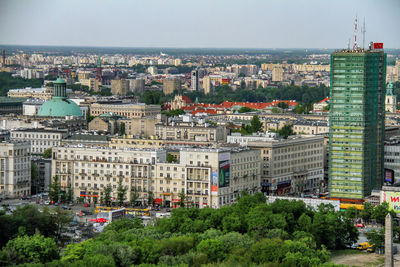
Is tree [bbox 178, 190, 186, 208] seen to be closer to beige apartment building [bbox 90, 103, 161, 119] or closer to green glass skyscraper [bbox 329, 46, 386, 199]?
green glass skyscraper [bbox 329, 46, 386, 199]

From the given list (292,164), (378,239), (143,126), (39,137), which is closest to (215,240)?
A: (378,239)

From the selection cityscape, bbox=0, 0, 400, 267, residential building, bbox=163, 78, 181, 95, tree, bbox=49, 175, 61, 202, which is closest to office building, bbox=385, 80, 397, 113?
cityscape, bbox=0, 0, 400, 267

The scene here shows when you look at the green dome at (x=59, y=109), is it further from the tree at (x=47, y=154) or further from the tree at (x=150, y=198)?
the tree at (x=150, y=198)

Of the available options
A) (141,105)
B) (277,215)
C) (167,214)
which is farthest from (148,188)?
(141,105)

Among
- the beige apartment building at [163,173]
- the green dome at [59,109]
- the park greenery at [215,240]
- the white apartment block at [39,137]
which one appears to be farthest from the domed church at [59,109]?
the park greenery at [215,240]

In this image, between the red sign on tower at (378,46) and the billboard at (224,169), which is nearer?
the billboard at (224,169)

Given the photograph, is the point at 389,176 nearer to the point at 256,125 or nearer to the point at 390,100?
the point at 256,125
